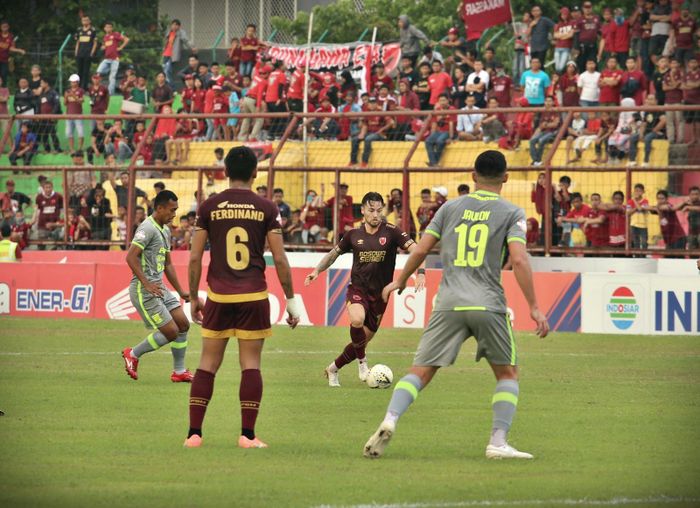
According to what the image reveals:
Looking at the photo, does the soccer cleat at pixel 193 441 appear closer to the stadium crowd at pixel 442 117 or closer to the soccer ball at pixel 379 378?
the soccer ball at pixel 379 378

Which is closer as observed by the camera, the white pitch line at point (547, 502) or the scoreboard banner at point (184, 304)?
the white pitch line at point (547, 502)

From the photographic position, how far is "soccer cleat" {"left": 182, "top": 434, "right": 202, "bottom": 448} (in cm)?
919

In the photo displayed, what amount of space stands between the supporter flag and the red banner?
9.62 ft

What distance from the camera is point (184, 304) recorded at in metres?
23.8

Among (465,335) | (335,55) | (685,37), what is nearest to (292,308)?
(465,335)

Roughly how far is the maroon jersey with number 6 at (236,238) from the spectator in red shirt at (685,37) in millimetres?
18515

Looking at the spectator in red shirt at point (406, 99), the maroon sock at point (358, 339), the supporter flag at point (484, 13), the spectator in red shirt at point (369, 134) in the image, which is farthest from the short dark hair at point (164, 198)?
the supporter flag at point (484, 13)

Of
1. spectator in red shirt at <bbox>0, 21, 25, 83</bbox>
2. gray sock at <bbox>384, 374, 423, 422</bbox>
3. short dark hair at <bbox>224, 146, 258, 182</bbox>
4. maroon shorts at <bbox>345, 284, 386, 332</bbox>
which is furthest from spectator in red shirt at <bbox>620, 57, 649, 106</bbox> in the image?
gray sock at <bbox>384, 374, 423, 422</bbox>

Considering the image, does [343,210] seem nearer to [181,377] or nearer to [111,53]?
[181,377]

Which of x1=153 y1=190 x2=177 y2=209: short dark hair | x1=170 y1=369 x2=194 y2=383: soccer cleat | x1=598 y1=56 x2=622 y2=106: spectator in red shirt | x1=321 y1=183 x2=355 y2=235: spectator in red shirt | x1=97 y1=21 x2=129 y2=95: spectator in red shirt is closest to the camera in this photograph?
x1=153 y1=190 x2=177 y2=209: short dark hair

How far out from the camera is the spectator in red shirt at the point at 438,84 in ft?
89.6

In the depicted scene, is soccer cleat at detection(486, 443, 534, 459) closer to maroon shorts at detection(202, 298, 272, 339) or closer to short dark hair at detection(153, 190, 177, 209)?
maroon shorts at detection(202, 298, 272, 339)

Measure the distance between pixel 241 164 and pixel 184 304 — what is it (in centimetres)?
1499

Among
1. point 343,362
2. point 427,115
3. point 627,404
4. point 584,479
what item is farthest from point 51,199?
point 584,479
